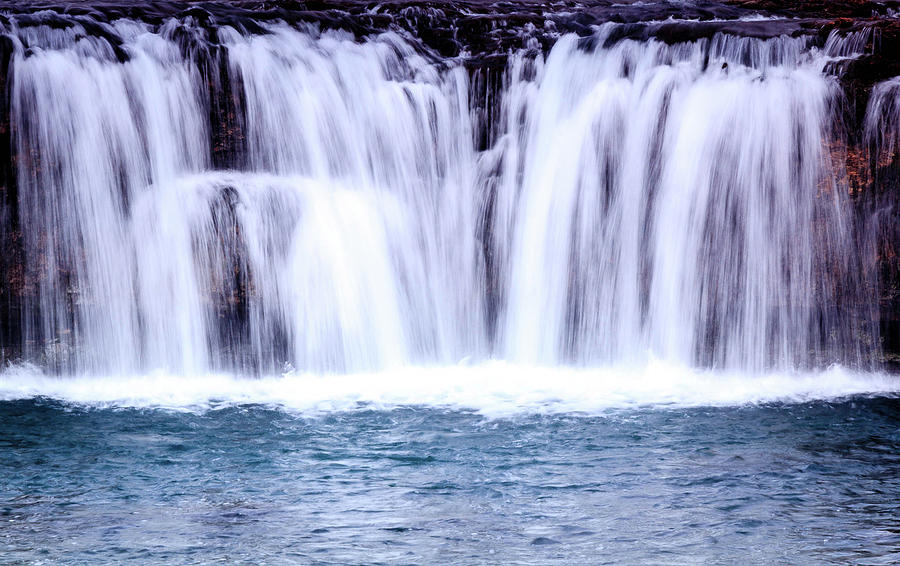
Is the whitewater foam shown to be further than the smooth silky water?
No

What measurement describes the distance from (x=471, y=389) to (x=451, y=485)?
118 inches

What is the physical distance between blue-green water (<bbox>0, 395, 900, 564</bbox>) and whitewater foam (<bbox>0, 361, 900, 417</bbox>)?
0.31m

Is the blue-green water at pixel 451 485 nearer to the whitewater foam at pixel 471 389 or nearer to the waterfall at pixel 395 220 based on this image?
the whitewater foam at pixel 471 389

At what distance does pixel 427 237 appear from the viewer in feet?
39.6

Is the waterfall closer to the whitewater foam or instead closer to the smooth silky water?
the smooth silky water

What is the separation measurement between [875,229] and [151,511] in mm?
7966

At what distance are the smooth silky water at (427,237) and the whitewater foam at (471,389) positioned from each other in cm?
4

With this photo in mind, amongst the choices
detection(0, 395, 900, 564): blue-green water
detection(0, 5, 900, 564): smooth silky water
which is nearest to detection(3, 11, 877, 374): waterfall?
detection(0, 5, 900, 564): smooth silky water

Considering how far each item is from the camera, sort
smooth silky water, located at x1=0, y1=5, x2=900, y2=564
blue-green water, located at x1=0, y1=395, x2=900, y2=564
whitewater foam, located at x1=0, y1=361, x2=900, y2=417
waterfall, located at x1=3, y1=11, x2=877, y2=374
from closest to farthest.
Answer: blue-green water, located at x1=0, y1=395, x2=900, y2=564
whitewater foam, located at x1=0, y1=361, x2=900, y2=417
smooth silky water, located at x1=0, y1=5, x2=900, y2=564
waterfall, located at x1=3, y1=11, x2=877, y2=374

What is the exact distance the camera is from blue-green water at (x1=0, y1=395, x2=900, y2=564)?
20.3 ft

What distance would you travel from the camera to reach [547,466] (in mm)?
7809

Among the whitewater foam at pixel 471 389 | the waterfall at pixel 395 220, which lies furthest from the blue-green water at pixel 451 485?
the waterfall at pixel 395 220

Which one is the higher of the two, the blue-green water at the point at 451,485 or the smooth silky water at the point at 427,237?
the smooth silky water at the point at 427,237

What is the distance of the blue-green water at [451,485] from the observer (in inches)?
243
